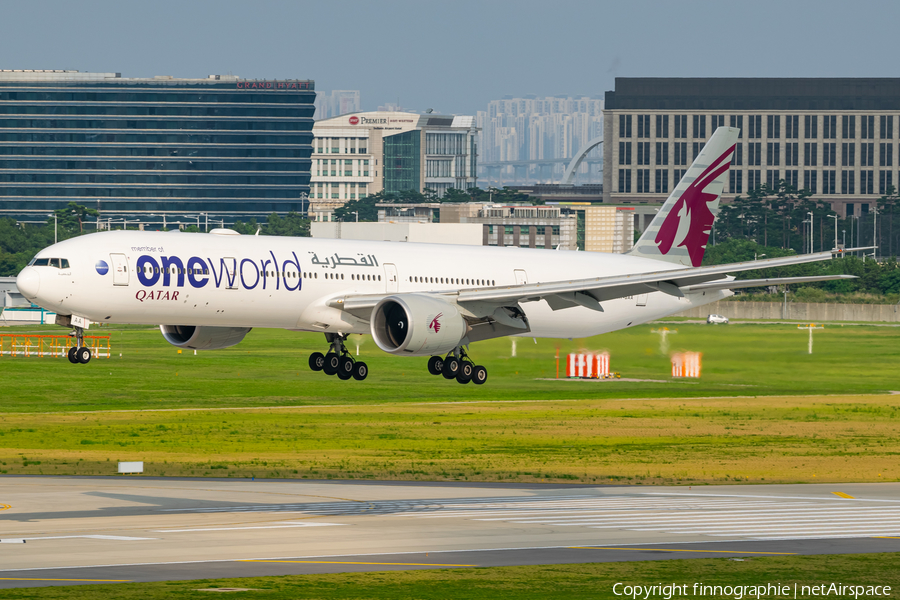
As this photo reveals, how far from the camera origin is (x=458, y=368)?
61562 millimetres

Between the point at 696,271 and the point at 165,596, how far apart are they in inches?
1080

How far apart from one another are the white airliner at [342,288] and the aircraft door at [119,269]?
4 centimetres

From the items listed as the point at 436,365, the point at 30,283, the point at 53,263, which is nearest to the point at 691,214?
the point at 436,365

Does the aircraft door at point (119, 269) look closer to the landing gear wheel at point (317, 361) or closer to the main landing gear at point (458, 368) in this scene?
the landing gear wheel at point (317, 361)

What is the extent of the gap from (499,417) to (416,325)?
77156 millimetres

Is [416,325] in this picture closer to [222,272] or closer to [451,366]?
[451,366]

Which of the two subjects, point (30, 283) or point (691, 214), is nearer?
point (30, 283)

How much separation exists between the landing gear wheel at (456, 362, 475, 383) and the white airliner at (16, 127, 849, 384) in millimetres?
56

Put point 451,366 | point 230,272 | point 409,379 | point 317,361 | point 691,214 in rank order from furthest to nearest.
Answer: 1. point 409,379
2. point 691,214
3. point 317,361
4. point 451,366
5. point 230,272

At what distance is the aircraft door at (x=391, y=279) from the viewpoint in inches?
2453

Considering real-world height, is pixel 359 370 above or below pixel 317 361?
below

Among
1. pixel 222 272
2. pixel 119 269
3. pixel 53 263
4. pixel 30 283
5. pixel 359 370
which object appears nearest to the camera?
pixel 30 283

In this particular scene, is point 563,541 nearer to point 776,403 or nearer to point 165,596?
point 165,596

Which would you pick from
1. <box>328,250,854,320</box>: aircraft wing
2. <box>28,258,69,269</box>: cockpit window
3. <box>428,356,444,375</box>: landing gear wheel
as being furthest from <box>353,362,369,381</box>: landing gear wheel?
<box>28,258,69,269</box>: cockpit window
